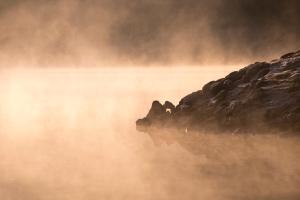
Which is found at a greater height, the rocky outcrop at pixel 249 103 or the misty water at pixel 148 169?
the rocky outcrop at pixel 249 103

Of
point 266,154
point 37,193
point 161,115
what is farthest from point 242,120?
point 37,193

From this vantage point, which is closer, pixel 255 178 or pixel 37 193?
pixel 37 193

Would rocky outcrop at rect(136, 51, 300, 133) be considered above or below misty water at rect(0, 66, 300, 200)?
above

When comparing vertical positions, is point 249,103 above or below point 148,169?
above

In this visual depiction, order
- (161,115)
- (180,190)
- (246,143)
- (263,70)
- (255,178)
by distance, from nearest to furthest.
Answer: (180,190) → (255,178) → (246,143) → (263,70) → (161,115)

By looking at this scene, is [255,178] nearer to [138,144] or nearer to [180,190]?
[180,190]

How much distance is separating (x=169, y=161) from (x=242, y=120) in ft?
44.0

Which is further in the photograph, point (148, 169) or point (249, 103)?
point (249, 103)

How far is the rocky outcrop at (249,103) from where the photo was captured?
69.9m

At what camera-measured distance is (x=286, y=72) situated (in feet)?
242

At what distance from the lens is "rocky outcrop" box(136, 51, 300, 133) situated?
229 feet

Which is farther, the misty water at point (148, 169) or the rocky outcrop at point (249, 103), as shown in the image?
the rocky outcrop at point (249, 103)

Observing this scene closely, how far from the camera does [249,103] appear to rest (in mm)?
73125

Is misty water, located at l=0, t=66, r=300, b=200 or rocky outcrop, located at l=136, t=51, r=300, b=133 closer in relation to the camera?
misty water, located at l=0, t=66, r=300, b=200
